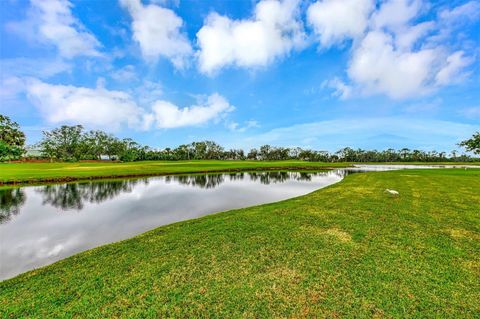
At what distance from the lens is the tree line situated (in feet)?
147

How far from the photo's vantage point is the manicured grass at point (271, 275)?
3.84m

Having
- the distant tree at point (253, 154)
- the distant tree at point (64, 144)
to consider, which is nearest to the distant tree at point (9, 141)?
the distant tree at point (64, 144)

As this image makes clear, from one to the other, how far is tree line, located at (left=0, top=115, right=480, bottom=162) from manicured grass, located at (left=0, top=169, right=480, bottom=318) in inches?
1962

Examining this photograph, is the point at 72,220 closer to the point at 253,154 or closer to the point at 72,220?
the point at 72,220

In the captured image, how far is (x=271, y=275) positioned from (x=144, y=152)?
123 m

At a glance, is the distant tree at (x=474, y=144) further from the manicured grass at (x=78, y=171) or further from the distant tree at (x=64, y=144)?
the distant tree at (x=64, y=144)

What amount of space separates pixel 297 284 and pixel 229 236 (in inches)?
126

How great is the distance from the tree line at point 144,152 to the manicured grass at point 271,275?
4984cm

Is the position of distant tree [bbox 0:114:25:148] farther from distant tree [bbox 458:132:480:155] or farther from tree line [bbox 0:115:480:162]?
distant tree [bbox 458:132:480:155]

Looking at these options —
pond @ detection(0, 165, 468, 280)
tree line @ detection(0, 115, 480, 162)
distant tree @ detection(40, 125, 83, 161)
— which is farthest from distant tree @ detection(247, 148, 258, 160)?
pond @ detection(0, 165, 468, 280)

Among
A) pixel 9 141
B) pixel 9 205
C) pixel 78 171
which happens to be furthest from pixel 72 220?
pixel 9 141

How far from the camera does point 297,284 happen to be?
14.6 feet

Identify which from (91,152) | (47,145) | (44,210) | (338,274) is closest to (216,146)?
(91,152)

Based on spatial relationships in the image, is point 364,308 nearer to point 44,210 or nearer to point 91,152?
point 44,210
